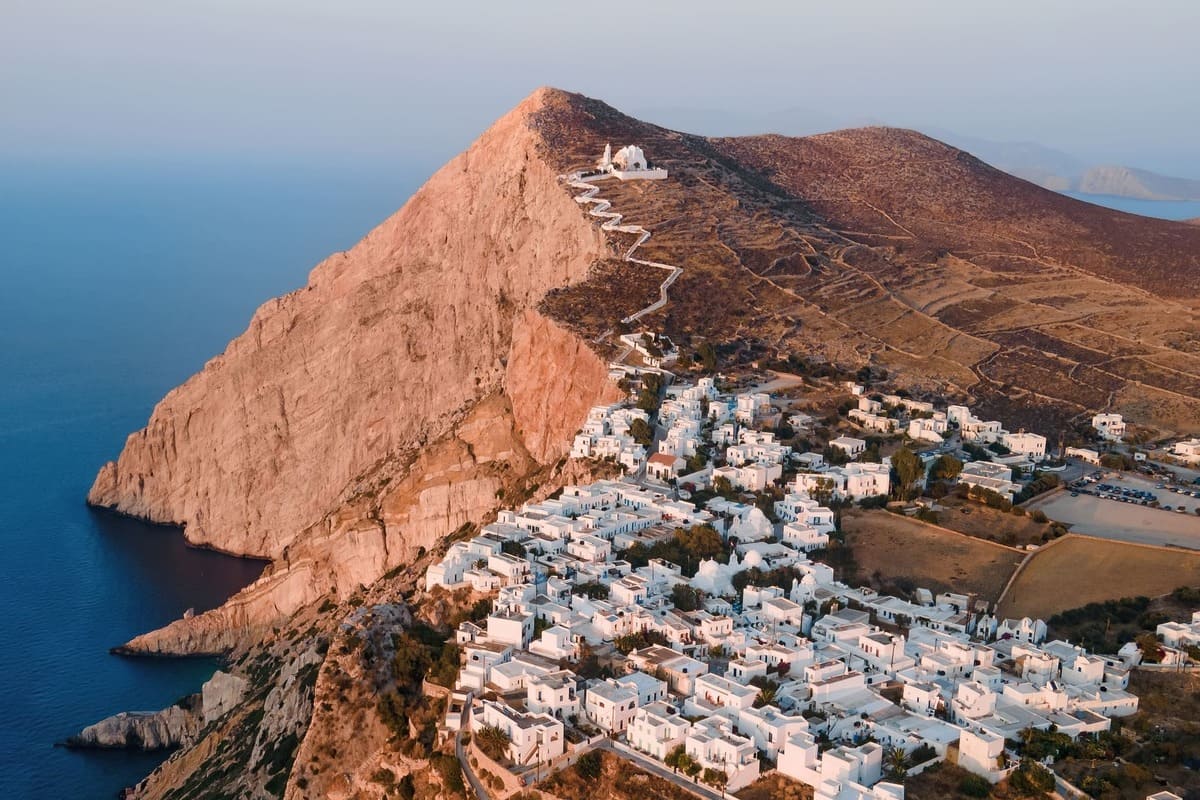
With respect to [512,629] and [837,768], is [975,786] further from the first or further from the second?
[512,629]

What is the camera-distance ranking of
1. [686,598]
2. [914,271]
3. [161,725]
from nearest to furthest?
[686,598] < [161,725] < [914,271]

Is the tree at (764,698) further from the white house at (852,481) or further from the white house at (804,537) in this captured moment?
the white house at (852,481)

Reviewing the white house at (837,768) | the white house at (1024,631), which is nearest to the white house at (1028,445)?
the white house at (1024,631)

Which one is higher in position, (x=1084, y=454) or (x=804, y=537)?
(x=1084, y=454)

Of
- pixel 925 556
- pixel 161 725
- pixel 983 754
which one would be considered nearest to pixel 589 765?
pixel 983 754

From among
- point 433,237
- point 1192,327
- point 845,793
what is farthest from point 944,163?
point 845,793

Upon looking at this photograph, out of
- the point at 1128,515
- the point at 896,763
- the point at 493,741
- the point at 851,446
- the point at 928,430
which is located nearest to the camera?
the point at 896,763
